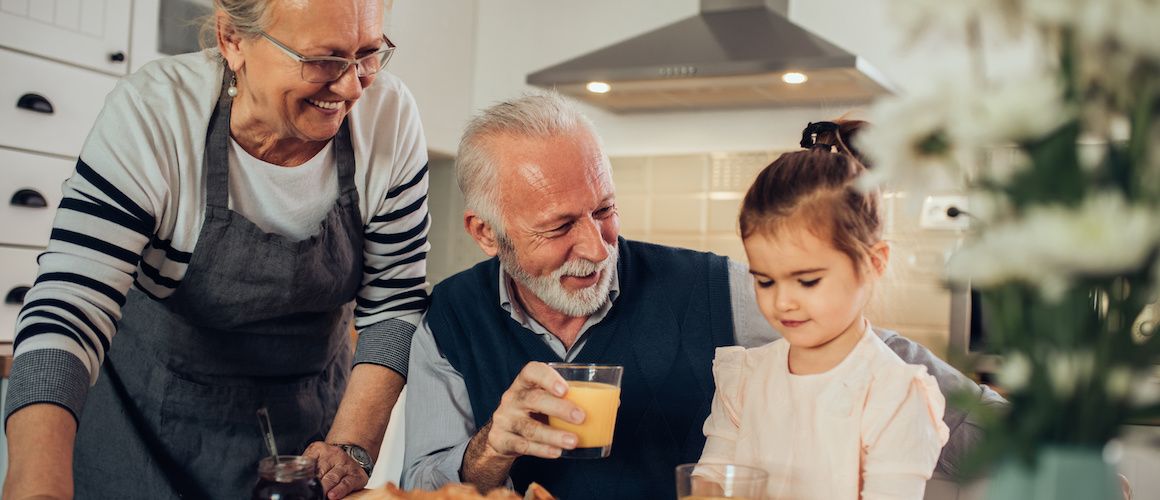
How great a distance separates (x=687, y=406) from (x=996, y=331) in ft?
3.66

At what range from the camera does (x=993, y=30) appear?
52 cm

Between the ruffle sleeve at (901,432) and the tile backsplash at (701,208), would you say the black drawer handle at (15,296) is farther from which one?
the ruffle sleeve at (901,432)

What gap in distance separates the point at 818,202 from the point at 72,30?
8.58 ft

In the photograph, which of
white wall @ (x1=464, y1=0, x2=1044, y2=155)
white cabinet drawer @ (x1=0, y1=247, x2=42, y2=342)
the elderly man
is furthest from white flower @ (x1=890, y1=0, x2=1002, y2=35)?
white wall @ (x1=464, y1=0, x2=1044, y2=155)

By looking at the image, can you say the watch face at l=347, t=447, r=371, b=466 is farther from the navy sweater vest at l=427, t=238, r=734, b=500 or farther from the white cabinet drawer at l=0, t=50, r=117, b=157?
the white cabinet drawer at l=0, t=50, r=117, b=157

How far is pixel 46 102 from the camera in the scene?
9.66 feet

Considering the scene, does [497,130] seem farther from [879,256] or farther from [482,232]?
[879,256]

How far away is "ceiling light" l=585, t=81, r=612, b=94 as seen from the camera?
150 inches

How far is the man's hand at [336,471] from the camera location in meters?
1.46

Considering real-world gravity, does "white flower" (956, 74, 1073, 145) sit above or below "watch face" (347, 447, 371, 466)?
above

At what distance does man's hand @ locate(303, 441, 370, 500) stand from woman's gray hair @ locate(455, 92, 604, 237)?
442mm

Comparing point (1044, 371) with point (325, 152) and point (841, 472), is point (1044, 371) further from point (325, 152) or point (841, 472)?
point (325, 152)

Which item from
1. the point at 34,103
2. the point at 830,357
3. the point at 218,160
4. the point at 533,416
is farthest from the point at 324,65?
the point at 34,103

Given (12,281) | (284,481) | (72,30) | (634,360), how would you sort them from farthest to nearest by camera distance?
(72,30) < (12,281) < (634,360) < (284,481)
